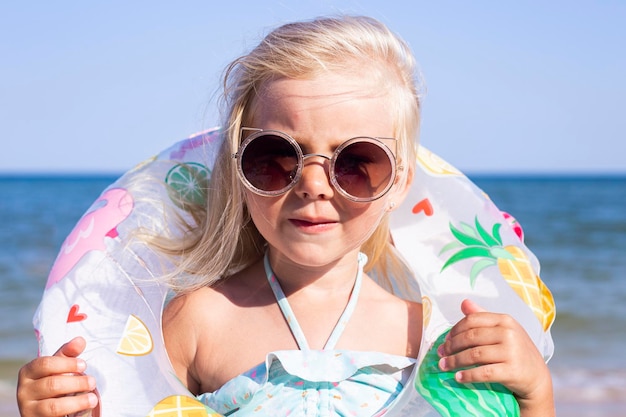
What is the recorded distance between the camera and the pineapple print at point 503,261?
231 cm

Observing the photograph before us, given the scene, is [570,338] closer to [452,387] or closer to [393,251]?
[393,251]

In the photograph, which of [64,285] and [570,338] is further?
[570,338]

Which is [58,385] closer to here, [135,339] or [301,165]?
[135,339]

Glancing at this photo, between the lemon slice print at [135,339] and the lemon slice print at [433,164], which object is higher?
the lemon slice print at [433,164]

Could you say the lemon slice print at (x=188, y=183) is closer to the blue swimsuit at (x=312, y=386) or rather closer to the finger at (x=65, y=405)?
the blue swimsuit at (x=312, y=386)

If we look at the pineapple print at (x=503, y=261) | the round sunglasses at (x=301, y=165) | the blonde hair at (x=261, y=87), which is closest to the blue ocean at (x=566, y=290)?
the pineapple print at (x=503, y=261)

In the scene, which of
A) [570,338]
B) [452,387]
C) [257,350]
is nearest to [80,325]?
[257,350]

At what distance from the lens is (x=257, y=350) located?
2.08m

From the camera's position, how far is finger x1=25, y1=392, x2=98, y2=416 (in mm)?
1711

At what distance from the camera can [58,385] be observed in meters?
1.72

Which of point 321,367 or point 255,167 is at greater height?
point 255,167

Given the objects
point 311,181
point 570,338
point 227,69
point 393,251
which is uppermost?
point 227,69

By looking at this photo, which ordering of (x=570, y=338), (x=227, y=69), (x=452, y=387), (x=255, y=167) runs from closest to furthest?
(x=452, y=387), (x=255, y=167), (x=227, y=69), (x=570, y=338)

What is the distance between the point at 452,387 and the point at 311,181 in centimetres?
60
